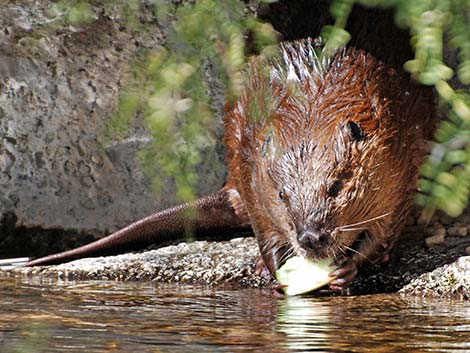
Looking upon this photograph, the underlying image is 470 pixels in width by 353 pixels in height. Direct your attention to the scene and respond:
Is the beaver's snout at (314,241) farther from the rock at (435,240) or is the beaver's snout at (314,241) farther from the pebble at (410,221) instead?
the pebble at (410,221)

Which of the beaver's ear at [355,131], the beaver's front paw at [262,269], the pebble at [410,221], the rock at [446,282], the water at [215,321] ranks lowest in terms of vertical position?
the water at [215,321]

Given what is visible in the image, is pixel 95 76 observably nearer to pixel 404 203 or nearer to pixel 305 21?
pixel 305 21

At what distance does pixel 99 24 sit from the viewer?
14.9 ft

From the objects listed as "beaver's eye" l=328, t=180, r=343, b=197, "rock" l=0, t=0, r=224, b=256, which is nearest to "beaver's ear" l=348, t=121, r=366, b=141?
"beaver's eye" l=328, t=180, r=343, b=197

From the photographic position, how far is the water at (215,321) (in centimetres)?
204

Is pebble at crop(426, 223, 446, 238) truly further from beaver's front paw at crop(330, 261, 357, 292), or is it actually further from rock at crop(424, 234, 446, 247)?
beaver's front paw at crop(330, 261, 357, 292)

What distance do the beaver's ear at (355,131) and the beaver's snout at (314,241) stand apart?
1.21 feet

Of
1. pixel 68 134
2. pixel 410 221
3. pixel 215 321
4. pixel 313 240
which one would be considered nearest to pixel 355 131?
pixel 313 240

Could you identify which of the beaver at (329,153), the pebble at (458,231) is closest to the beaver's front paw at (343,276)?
the beaver at (329,153)

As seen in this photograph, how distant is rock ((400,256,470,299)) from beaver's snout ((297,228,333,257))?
0.36 metres

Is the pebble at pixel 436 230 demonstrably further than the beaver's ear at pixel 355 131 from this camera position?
Yes

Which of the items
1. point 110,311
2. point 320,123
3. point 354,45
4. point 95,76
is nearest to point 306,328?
point 110,311

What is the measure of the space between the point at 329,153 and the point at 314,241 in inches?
13.1

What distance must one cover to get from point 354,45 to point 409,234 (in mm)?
752
